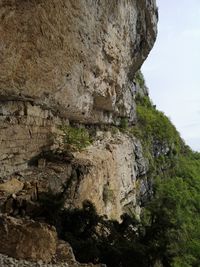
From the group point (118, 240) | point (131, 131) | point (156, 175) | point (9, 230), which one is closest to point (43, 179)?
point (118, 240)

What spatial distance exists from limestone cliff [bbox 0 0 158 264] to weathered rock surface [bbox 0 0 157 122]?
26 millimetres

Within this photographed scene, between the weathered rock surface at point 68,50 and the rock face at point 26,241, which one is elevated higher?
the weathered rock surface at point 68,50

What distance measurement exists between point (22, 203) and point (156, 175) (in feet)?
68.4

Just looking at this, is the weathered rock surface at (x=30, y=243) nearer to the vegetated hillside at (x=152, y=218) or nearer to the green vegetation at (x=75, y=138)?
the vegetated hillside at (x=152, y=218)

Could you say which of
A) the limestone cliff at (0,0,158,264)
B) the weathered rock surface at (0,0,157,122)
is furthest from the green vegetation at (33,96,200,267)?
the weathered rock surface at (0,0,157,122)

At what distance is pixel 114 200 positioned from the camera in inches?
608

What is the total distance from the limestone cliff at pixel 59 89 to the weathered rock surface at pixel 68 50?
26 millimetres

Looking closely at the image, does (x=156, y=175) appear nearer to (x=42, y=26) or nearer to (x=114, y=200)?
(x=114, y=200)

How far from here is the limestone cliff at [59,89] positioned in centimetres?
1007

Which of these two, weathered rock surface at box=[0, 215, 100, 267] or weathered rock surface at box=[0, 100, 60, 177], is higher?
weathered rock surface at box=[0, 100, 60, 177]

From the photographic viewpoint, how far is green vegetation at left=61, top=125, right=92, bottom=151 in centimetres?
1427

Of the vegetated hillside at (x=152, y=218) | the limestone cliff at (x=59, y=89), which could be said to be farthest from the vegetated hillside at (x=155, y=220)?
the limestone cliff at (x=59, y=89)

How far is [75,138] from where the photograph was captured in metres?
15.0

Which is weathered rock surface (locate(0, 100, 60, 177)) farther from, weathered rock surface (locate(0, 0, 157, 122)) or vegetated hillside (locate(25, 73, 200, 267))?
vegetated hillside (locate(25, 73, 200, 267))
